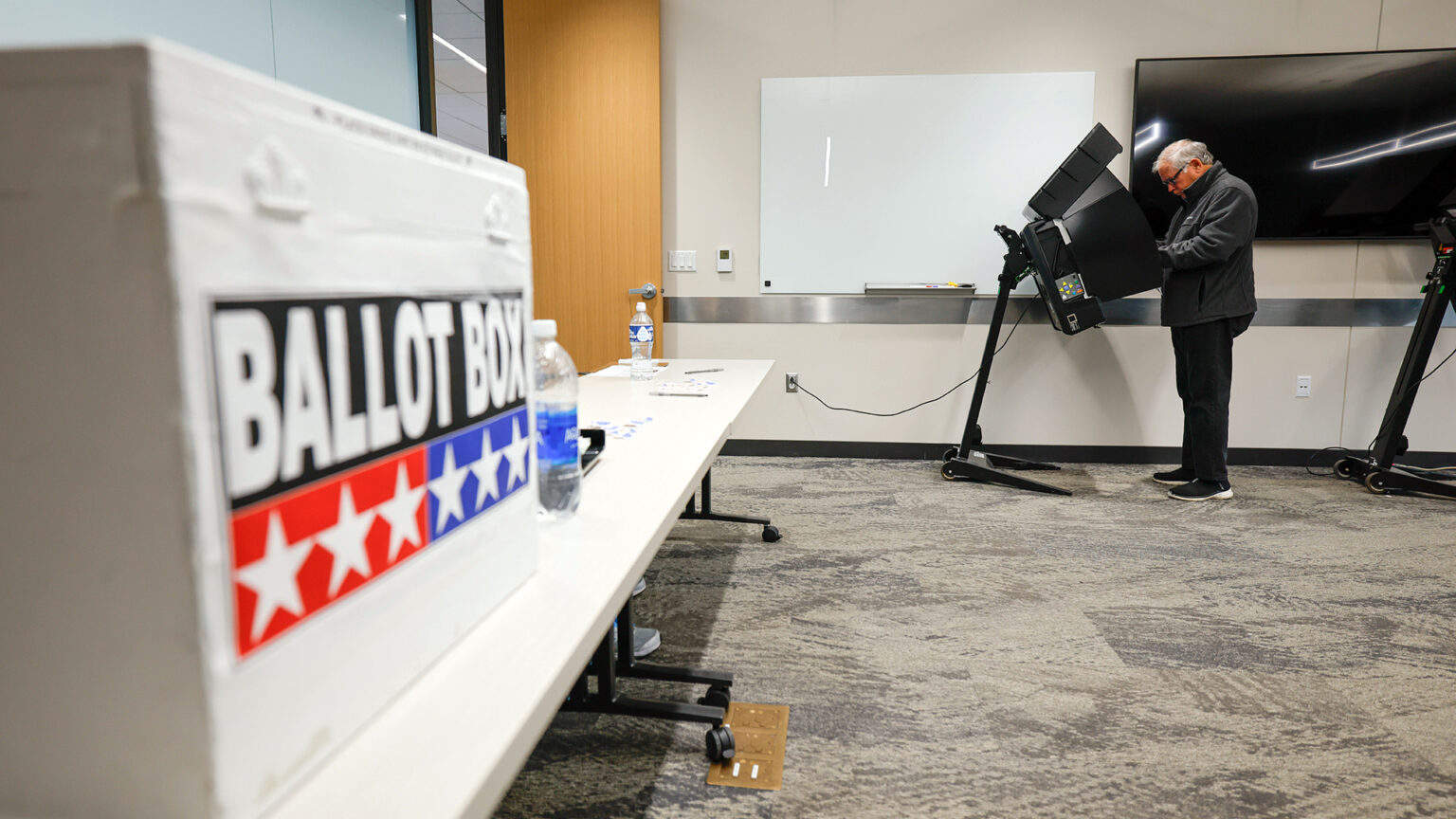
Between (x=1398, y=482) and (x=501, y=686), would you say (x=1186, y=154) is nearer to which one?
(x=1398, y=482)

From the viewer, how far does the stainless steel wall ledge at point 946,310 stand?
3.73m

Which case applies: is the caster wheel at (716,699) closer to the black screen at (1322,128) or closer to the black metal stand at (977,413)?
the black metal stand at (977,413)

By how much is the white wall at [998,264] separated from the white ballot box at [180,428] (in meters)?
3.65

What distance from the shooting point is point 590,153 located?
392 cm

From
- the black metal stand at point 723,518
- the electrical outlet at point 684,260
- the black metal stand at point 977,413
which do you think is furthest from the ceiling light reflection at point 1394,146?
the black metal stand at point 723,518

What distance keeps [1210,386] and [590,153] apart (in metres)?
3.03

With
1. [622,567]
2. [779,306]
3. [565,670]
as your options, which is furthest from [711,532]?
[565,670]

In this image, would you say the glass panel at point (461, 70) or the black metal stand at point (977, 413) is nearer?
the black metal stand at point (977, 413)

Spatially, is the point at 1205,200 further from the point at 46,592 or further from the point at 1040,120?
the point at 46,592

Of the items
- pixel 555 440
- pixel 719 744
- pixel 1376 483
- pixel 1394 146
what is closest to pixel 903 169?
pixel 1394 146

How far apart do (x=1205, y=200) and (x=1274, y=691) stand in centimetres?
221

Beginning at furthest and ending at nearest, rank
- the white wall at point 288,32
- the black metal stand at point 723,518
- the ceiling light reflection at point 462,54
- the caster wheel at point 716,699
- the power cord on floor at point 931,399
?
1. the ceiling light reflection at point 462,54
2. the power cord on floor at point 931,399
3. the black metal stand at point 723,518
4. the caster wheel at point 716,699
5. the white wall at point 288,32

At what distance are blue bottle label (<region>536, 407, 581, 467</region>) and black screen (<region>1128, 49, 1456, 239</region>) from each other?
3699 mm

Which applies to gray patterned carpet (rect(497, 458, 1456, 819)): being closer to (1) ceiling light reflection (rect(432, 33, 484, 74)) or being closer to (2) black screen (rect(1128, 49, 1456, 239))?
(2) black screen (rect(1128, 49, 1456, 239))
